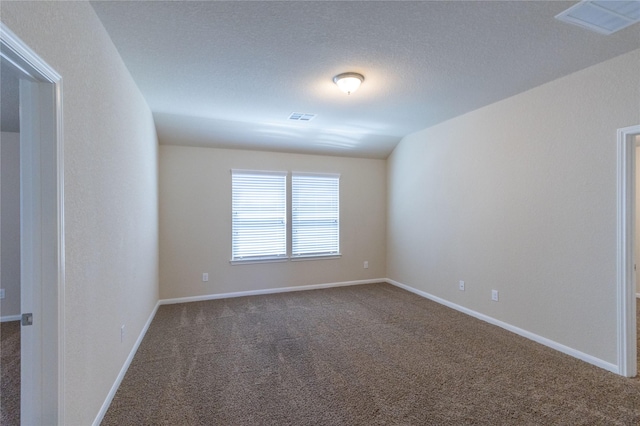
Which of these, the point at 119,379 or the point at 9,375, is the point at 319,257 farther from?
the point at 9,375

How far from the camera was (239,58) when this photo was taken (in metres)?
2.46

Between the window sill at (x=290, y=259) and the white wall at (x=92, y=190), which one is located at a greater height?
the white wall at (x=92, y=190)

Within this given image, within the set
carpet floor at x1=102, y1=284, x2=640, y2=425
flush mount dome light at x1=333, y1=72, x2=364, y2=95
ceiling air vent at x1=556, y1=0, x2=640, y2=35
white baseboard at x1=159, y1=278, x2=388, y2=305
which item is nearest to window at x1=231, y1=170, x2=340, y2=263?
white baseboard at x1=159, y1=278, x2=388, y2=305

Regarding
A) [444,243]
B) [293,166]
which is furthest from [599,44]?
[293,166]

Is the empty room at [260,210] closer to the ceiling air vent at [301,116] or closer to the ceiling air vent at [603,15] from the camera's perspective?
the ceiling air vent at [603,15]

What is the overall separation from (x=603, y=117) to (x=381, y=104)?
6.59ft

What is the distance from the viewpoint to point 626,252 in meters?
2.51

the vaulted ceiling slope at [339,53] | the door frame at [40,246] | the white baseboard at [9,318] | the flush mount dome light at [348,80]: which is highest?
the vaulted ceiling slope at [339,53]

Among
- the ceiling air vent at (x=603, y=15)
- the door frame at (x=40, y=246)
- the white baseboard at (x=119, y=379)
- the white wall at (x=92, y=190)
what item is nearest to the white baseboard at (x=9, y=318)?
the white baseboard at (x=119, y=379)

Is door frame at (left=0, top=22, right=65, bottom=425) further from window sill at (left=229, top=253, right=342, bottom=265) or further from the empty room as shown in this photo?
window sill at (left=229, top=253, right=342, bottom=265)

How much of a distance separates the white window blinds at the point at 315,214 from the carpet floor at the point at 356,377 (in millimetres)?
1656

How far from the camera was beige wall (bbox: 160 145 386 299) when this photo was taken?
455 centimetres

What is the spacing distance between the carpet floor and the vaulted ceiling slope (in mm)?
2576

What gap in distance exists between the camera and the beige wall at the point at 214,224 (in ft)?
14.9
